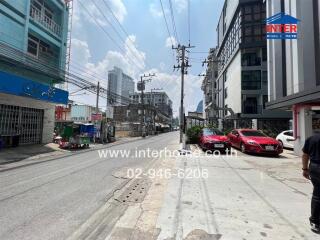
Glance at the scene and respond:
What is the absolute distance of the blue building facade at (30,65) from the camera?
1616cm

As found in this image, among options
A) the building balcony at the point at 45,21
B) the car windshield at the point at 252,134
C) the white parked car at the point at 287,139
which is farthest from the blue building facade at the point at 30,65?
the white parked car at the point at 287,139

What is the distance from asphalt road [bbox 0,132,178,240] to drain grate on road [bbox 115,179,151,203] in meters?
0.37

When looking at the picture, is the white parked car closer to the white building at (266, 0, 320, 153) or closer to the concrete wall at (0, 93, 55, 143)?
the white building at (266, 0, 320, 153)

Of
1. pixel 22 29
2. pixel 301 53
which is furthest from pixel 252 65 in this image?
pixel 22 29

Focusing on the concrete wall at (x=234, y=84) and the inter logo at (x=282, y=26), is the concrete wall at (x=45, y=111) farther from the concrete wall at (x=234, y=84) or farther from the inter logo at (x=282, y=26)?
the concrete wall at (x=234, y=84)

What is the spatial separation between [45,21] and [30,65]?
19.1 feet

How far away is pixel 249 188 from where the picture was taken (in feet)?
23.0

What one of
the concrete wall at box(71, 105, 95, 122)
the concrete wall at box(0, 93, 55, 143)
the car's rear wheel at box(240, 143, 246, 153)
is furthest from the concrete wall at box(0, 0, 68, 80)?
the concrete wall at box(71, 105, 95, 122)

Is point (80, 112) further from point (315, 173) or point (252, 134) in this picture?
point (315, 173)

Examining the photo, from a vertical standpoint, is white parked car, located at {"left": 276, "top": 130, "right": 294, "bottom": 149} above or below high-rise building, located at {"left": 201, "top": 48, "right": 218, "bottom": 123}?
below

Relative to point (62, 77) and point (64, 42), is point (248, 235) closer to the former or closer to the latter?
point (62, 77)

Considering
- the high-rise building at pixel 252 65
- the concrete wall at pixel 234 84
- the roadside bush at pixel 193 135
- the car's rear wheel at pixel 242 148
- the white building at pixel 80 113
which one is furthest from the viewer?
the white building at pixel 80 113

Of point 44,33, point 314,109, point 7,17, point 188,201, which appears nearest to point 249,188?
point 188,201

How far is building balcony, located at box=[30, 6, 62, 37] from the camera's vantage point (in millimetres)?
19652
